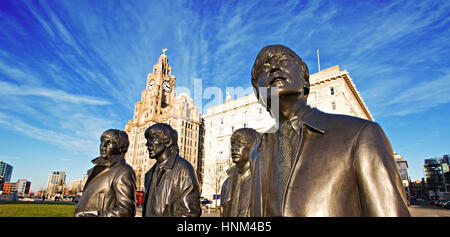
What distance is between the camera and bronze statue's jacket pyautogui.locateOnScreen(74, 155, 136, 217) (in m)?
4.07

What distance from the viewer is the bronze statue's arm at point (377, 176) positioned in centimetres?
98

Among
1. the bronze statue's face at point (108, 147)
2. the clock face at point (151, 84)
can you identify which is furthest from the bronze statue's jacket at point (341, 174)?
the clock face at point (151, 84)

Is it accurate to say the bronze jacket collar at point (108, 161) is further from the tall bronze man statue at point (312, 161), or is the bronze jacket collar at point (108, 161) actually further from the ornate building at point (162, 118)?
the ornate building at point (162, 118)

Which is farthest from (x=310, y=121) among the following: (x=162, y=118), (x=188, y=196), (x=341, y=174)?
(x=162, y=118)

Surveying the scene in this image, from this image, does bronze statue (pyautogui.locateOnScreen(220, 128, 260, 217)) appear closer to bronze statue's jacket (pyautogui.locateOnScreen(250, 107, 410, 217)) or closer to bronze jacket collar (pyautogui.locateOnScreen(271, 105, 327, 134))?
bronze jacket collar (pyautogui.locateOnScreen(271, 105, 327, 134))

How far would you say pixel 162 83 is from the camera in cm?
8450

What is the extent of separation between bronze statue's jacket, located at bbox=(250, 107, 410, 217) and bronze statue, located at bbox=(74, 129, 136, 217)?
3421 mm

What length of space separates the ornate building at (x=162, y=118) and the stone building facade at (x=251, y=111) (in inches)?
849

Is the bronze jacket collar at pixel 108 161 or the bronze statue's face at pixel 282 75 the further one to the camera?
the bronze jacket collar at pixel 108 161

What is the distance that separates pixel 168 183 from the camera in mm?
4176

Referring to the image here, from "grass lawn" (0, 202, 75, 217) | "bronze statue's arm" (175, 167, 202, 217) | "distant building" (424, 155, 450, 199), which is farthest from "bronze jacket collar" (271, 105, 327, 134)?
"distant building" (424, 155, 450, 199)
